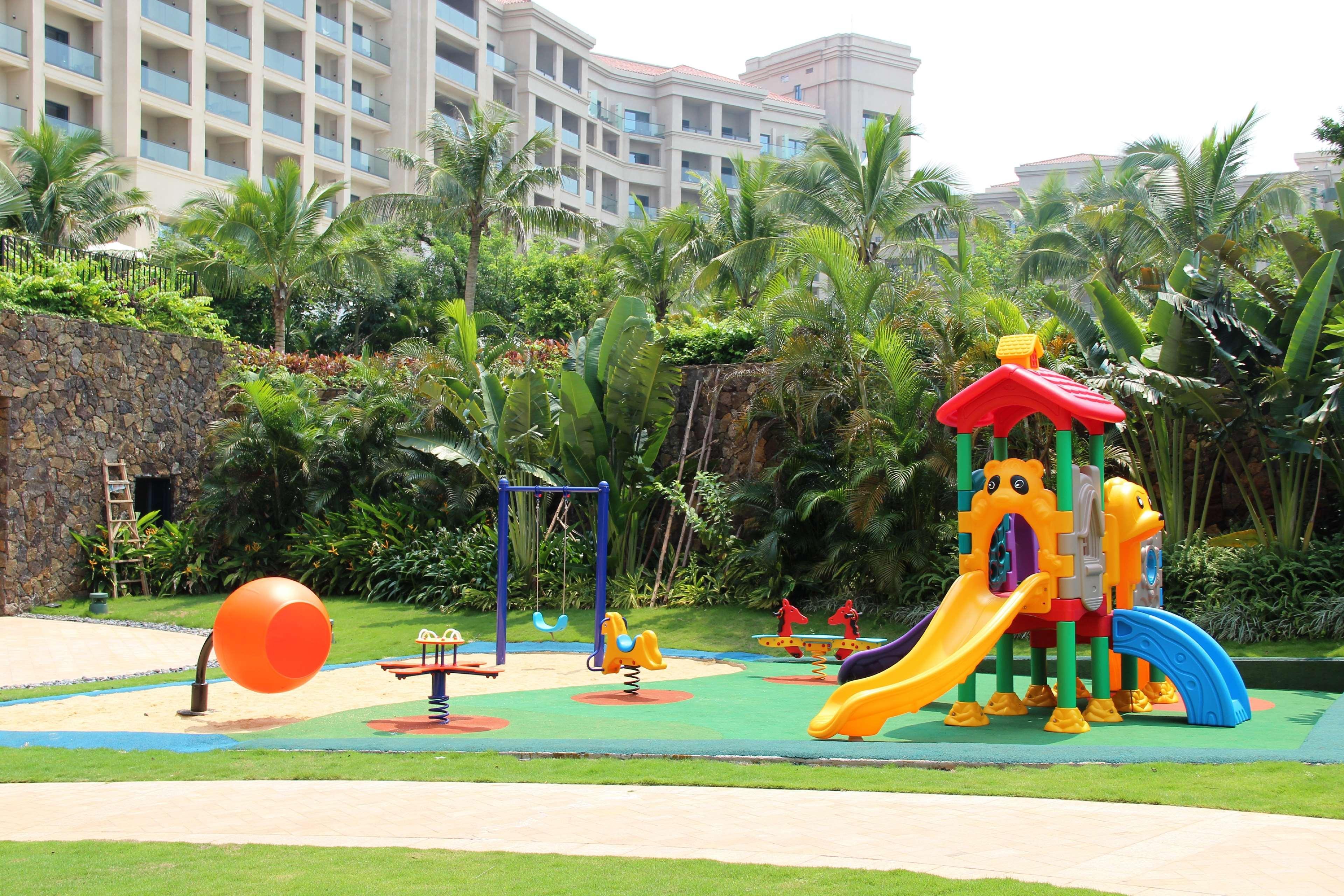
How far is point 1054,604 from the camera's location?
33.0ft

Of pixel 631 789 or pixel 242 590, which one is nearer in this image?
pixel 631 789

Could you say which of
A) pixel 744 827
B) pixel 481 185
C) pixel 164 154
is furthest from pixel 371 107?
pixel 744 827

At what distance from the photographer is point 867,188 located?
2523 centimetres

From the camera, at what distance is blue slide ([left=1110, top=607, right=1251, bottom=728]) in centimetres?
968

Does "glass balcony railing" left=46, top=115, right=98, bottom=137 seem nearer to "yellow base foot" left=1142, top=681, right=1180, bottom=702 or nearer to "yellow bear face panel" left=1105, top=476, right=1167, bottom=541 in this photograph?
"yellow bear face panel" left=1105, top=476, right=1167, bottom=541

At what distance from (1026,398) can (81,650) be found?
515 inches

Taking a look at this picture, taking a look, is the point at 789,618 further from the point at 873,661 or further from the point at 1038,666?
the point at 1038,666

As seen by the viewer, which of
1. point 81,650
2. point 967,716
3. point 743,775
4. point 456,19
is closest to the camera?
point 743,775

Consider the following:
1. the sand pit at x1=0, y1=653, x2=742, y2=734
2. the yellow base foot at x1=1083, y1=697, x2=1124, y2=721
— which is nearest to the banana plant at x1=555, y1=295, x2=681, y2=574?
the sand pit at x1=0, y1=653, x2=742, y2=734

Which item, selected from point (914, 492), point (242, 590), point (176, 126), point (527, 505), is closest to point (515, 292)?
point (176, 126)

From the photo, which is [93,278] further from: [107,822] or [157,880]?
[157,880]

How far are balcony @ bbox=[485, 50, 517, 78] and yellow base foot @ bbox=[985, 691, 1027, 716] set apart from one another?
51.0m

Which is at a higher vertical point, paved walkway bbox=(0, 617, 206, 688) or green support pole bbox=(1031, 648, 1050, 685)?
green support pole bbox=(1031, 648, 1050, 685)

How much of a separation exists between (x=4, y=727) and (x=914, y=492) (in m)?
11.1
